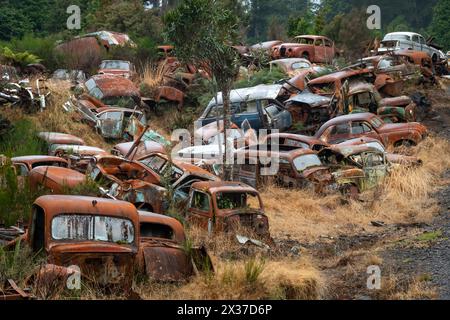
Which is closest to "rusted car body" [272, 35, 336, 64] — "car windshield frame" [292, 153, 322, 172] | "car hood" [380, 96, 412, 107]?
"car hood" [380, 96, 412, 107]

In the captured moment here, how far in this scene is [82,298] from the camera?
28.8 ft

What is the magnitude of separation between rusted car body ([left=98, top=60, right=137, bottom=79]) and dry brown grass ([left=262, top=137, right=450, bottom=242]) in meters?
11.1

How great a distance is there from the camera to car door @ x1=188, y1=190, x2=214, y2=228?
12836mm

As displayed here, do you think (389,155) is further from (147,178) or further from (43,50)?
(43,50)

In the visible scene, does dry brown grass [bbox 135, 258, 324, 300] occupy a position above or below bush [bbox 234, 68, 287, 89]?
below

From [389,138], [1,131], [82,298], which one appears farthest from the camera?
[389,138]

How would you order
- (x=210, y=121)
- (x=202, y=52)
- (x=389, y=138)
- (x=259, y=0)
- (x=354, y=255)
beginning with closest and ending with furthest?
(x=354, y=255), (x=202, y=52), (x=389, y=138), (x=210, y=121), (x=259, y=0)

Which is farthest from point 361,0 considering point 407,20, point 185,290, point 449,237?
point 185,290

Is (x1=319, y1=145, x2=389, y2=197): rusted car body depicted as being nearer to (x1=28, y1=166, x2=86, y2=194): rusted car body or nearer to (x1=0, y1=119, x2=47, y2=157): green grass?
(x1=28, y1=166, x2=86, y2=194): rusted car body

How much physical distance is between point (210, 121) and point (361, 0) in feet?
124

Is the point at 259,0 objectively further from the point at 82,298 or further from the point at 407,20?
the point at 82,298

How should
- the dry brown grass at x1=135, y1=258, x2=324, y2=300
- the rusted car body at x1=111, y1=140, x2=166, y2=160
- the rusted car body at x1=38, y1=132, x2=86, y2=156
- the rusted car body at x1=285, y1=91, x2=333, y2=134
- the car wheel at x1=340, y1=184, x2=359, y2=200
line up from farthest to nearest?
the rusted car body at x1=285, y1=91, x2=333, y2=134
the rusted car body at x1=38, y1=132, x2=86, y2=156
the car wheel at x1=340, y1=184, x2=359, y2=200
the rusted car body at x1=111, y1=140, x2=166, y2=160
the dry brown grass at x1=135, y1=258, x2=324, y2=300

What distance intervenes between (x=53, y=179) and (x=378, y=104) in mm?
11547

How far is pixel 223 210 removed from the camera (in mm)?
12789
